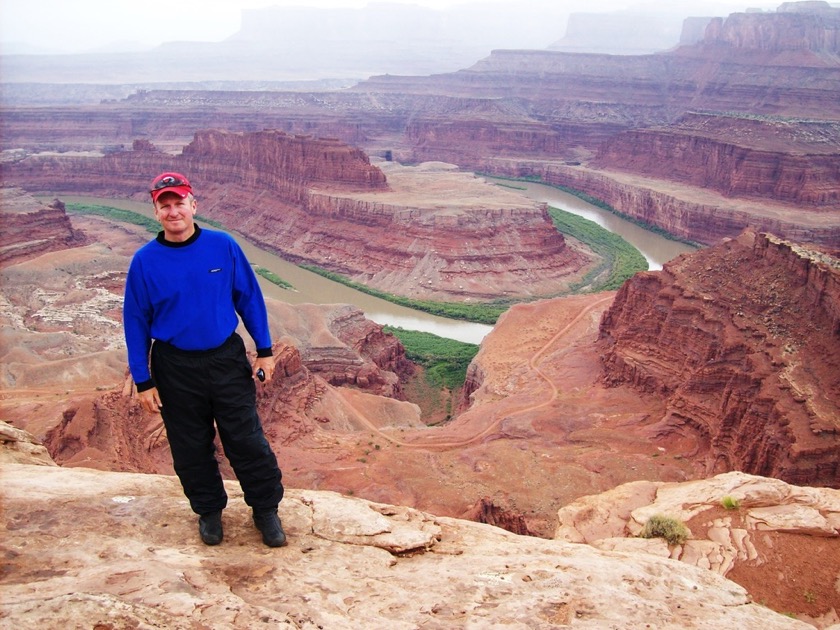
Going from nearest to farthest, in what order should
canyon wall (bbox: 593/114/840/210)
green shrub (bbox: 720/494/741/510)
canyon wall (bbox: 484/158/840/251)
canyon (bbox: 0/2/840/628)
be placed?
canyon (bbox: 0/2/840/628) < green shrub (bbox: 720/494/741/510) < canyon wall (bbox: 484/158/840/251) < canyon wall (bbox: 593/114/840/210)

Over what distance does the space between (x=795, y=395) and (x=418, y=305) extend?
1069 inches

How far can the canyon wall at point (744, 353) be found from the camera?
1688 centimetres

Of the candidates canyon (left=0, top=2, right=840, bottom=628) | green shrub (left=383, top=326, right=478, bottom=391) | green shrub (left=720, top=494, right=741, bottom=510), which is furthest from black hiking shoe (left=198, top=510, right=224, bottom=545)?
green shrub (left=383, top=326, right=478, bottom=391)

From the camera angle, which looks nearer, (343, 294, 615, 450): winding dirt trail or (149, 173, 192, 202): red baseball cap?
(149, 173, 192, 202): red baseball cap

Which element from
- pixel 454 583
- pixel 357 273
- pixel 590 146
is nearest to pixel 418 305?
pixel 357 273

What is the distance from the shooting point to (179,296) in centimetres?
547

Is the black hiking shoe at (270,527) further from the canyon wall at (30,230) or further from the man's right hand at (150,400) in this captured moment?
the canyon wall at (30,230)

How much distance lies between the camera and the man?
5.48 m

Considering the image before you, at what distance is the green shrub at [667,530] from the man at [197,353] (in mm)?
5163

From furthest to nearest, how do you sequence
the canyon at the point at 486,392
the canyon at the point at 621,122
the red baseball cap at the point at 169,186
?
the canyon at the point at 621,122 → the canyon at the point at 486,392 → the red baseball cap at the point at 169,186

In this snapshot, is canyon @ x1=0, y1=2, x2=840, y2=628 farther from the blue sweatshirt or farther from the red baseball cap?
the red baseball cap

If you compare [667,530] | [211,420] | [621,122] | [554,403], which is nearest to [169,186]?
[211,420]

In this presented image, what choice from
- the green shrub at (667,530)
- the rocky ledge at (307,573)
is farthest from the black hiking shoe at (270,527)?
the green shrub at (667,530)

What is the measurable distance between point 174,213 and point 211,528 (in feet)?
8.13
